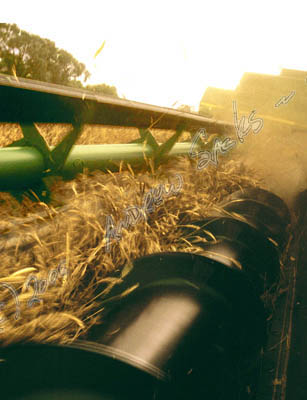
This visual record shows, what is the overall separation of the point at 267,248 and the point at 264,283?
0.13m

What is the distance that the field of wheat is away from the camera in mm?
1092

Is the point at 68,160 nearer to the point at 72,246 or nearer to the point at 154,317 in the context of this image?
the point at 72,246

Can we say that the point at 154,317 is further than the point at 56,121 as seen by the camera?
No

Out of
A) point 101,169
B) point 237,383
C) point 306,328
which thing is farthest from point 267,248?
point 101,169

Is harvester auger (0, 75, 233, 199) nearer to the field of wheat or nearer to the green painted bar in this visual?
the green painted bar

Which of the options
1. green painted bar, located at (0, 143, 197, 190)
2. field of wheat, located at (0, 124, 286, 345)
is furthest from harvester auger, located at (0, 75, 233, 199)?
field of wheat, located at (0, 124, 286, 345)

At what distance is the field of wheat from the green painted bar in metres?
0.08

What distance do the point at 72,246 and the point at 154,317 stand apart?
0.85 metres

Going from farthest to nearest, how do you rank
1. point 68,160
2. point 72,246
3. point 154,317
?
point 68,160, point 72,246, point 154,317

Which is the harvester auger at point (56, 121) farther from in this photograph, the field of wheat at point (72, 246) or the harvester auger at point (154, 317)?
the field of wheat at point (72, 246)

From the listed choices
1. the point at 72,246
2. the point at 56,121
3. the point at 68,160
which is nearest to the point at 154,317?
the point at 72,246

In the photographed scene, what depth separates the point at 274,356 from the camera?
1.67 metres

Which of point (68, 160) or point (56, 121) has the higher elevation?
point (56, 121)

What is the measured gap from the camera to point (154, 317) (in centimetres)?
75
